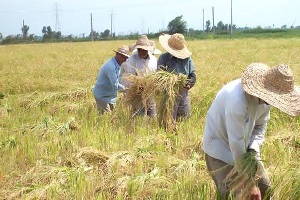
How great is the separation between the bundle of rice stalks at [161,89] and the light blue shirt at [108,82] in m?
0.53

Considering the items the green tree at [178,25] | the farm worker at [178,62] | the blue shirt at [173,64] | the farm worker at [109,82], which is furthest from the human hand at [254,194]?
the green tree at [178,25]

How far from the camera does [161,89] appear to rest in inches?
206

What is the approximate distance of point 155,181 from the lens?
351 centimetres

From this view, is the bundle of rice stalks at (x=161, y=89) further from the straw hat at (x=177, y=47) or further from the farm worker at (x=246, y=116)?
the farm worker at (x=246, y=116)

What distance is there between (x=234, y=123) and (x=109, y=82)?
147 inches

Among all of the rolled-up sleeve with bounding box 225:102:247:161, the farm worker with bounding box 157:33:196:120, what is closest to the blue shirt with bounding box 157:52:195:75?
the farm worker with bounding box 157:33:196:120

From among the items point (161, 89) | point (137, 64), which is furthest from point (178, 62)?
point (137, 64)

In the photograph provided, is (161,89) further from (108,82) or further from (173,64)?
Answer: (108,82)

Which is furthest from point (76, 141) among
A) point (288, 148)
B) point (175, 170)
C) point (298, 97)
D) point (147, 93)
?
point (298, 97)

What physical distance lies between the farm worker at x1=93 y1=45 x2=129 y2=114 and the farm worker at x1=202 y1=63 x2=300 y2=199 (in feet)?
10.1

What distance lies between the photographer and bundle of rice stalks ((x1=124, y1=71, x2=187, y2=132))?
5.24 metres

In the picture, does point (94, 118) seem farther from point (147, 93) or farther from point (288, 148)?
point (288, 148)

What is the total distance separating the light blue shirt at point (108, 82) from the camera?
19.8 ft

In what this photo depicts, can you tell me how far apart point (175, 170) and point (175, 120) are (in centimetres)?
190
